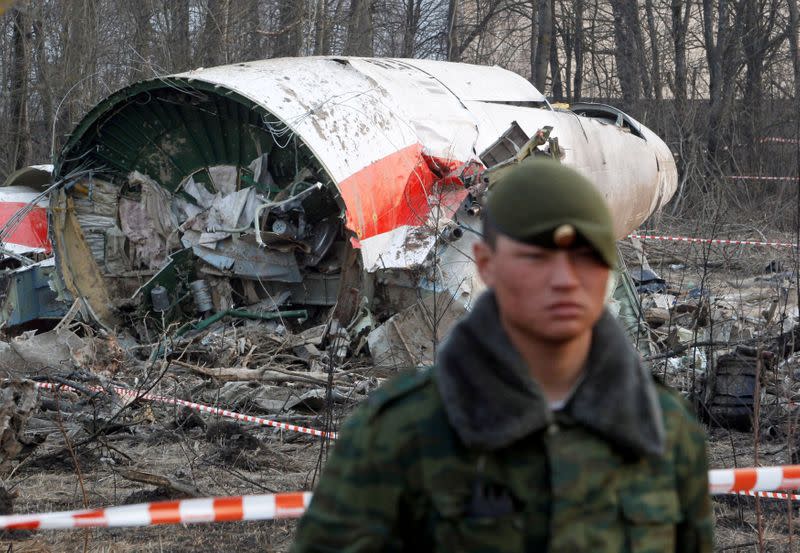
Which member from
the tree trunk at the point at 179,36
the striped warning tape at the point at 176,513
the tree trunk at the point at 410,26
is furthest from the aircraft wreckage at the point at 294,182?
the tree trunk at the point at 410,26

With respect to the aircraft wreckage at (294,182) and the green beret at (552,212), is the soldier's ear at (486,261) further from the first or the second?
the aircraft wreckage at (294,182)

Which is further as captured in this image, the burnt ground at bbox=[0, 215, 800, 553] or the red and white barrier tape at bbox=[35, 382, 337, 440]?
the red and white barrier tape at bbox=[35, 382, 337, 440]

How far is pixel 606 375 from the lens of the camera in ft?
5.59

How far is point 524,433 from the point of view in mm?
1619

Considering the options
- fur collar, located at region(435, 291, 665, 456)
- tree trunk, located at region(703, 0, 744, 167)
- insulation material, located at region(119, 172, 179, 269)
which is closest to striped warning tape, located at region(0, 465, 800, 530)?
fur collar, located at region(435, 291, 665, 456)

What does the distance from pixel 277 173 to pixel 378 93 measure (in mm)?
1360

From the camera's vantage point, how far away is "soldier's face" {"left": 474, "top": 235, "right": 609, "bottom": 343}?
64.4 inches

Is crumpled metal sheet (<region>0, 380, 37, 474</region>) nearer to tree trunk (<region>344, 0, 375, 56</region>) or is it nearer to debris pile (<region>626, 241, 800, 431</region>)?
debris pile (<region>626, 241, 800, 431</region>)

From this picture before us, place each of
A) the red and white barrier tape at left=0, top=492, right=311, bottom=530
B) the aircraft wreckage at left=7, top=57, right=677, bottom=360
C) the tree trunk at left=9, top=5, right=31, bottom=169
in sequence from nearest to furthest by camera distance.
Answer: the red and white barrier tape at left=0, top=492, right=311, bottom=530, the aircraft wreckage at left=7, top=57, right=677, bottom=360, the tree trunk at left=9, top=5, right=31, bottom=169

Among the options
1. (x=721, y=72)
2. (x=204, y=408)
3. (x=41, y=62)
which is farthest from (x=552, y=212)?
(x=721, y=72)

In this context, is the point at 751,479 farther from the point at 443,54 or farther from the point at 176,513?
the point at 443,54

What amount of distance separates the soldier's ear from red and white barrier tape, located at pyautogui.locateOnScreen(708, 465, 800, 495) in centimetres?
236

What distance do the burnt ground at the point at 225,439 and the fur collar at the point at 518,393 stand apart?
8.90 ft

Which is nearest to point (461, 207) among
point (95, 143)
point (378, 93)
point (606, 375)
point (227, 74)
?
point (378, 93)
